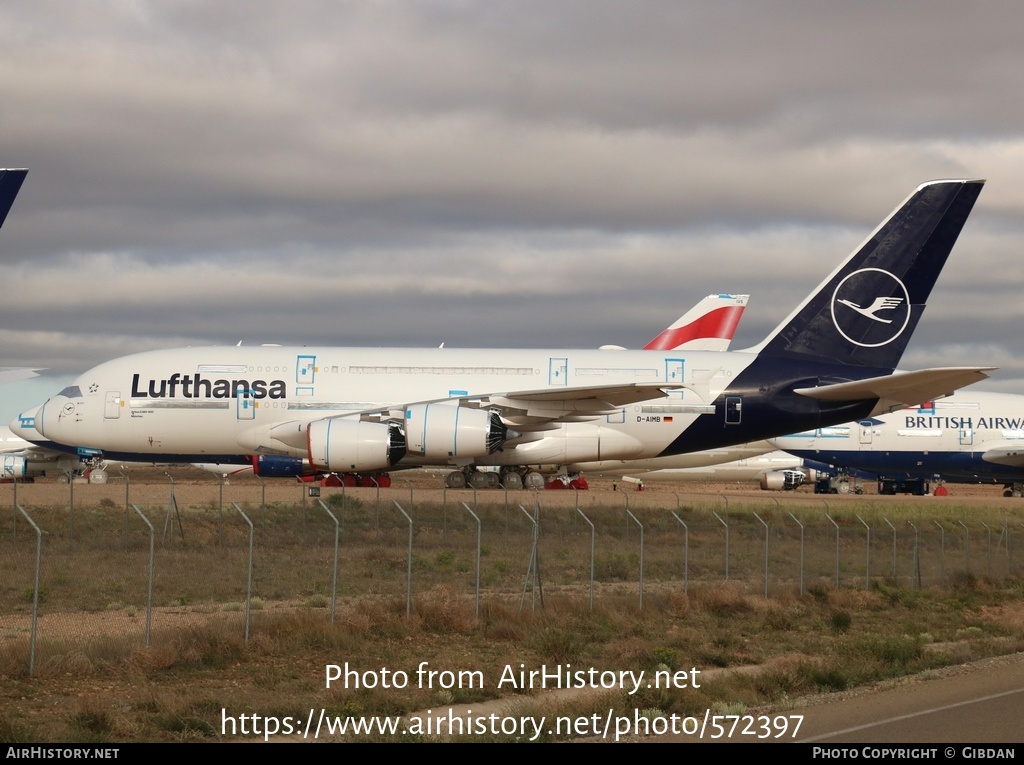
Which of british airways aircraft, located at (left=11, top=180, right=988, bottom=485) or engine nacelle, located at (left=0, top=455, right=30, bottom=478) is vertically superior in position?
british airways aircraft, located at (left=11, top=180, right=988, bottom=485)

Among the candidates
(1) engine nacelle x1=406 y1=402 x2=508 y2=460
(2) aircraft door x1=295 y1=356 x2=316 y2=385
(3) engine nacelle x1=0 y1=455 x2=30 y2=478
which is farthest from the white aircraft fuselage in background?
(3) engine nacelle x1=0 y1=455 x2=30 y2=478

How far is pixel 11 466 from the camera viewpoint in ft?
203

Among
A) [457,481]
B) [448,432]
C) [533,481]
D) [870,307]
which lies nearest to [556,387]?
[448,432]

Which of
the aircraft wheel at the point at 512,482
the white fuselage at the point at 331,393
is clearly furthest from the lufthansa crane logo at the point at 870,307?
the aircraft wheel at the point at 512,482

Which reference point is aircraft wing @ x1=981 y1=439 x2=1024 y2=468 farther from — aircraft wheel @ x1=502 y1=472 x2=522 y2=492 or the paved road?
the paved road

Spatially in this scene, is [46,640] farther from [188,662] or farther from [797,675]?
[797,675]

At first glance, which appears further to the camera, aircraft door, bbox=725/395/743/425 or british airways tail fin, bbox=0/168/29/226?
aircraft door, bbox=725/395/743/425

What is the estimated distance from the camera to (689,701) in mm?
12906

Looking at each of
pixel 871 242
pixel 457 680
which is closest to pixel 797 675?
pixel 457 680

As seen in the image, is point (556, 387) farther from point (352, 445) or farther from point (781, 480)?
point (781, 480)

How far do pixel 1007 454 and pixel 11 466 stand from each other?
168 feet

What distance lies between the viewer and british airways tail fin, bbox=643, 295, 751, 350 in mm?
60031

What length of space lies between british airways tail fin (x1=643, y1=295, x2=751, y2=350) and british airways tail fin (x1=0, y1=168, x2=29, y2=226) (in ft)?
144

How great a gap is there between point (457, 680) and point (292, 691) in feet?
6.11
